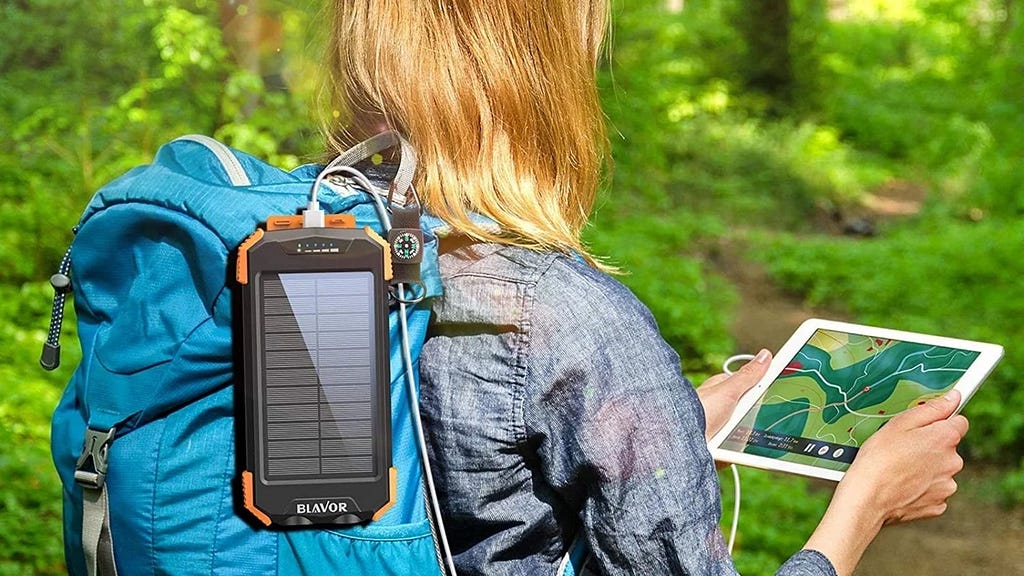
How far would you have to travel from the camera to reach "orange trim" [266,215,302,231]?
3.99 feet

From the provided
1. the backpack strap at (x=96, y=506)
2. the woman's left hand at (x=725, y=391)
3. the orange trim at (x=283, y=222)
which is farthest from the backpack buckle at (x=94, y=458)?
the woman's left hand at (x=725, y=391)

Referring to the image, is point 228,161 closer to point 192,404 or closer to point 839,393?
point 192,404

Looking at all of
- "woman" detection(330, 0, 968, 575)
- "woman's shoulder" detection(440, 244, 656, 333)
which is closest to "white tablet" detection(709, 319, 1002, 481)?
"woman" detection(330, 0, 968, 575)

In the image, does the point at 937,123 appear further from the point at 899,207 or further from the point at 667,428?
the point at 667,428

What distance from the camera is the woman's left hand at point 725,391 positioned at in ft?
5.57

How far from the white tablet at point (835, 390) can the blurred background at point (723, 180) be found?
38 cm

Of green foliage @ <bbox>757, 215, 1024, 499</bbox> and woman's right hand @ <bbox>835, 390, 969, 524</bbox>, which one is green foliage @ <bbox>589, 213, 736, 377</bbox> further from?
woman's right hand @ <bbox>835, 390, 969, 524</bbox>

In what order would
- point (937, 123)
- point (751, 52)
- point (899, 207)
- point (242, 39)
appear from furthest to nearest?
1. point (751, 52)
2. point (937, 123)
3. point (899, 207)
4. point (242, 39)

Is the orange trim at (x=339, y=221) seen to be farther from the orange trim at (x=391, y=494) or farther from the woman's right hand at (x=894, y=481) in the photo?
the woman's right hand at (x=894, y=481)

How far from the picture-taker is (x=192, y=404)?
1.26 meters

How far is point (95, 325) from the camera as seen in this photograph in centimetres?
134

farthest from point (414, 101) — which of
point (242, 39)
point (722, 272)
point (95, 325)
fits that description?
point (722, 272)

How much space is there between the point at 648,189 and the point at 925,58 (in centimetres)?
910

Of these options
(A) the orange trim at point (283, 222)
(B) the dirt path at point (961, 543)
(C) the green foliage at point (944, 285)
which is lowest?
(B) the dirt path at point (961, 543)
